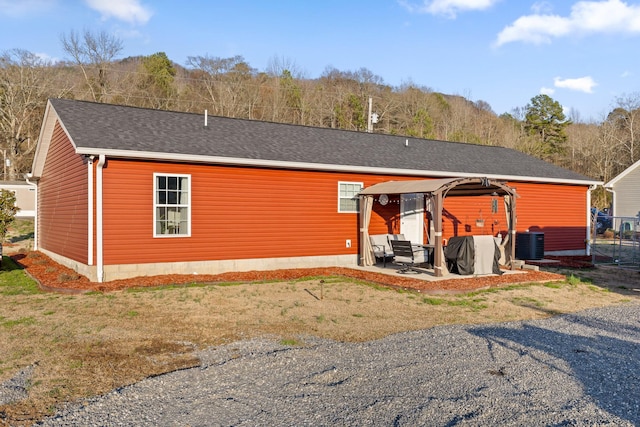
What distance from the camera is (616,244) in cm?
2433

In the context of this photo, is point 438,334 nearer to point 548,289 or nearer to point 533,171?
point 548,289

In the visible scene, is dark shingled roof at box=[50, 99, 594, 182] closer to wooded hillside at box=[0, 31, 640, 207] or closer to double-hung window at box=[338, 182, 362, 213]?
double-hung window at box=[338, 182, 362, 213]

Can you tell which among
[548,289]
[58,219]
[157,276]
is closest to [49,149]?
[58,219]

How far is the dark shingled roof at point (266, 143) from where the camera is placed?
1216cm

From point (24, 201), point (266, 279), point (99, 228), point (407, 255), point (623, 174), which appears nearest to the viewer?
point (99, 228)

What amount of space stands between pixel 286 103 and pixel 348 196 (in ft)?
99.7

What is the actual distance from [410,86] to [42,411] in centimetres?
5295

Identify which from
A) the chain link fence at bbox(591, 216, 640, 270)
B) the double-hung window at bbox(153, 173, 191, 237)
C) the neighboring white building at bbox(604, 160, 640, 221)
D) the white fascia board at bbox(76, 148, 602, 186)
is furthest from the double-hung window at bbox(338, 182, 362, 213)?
the neighboring white building at bbox(604, 160, 640, 221)

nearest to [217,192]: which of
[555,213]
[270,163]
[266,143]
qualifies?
[270,163]

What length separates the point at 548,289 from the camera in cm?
1118

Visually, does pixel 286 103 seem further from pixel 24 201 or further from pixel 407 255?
pixel 407 255

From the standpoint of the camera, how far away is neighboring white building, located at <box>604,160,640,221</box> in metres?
28.2

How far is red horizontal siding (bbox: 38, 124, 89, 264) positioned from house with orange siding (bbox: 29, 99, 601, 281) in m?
0.04

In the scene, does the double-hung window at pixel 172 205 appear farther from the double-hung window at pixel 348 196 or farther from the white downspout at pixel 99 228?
the double-hung window at pixel 348 196
